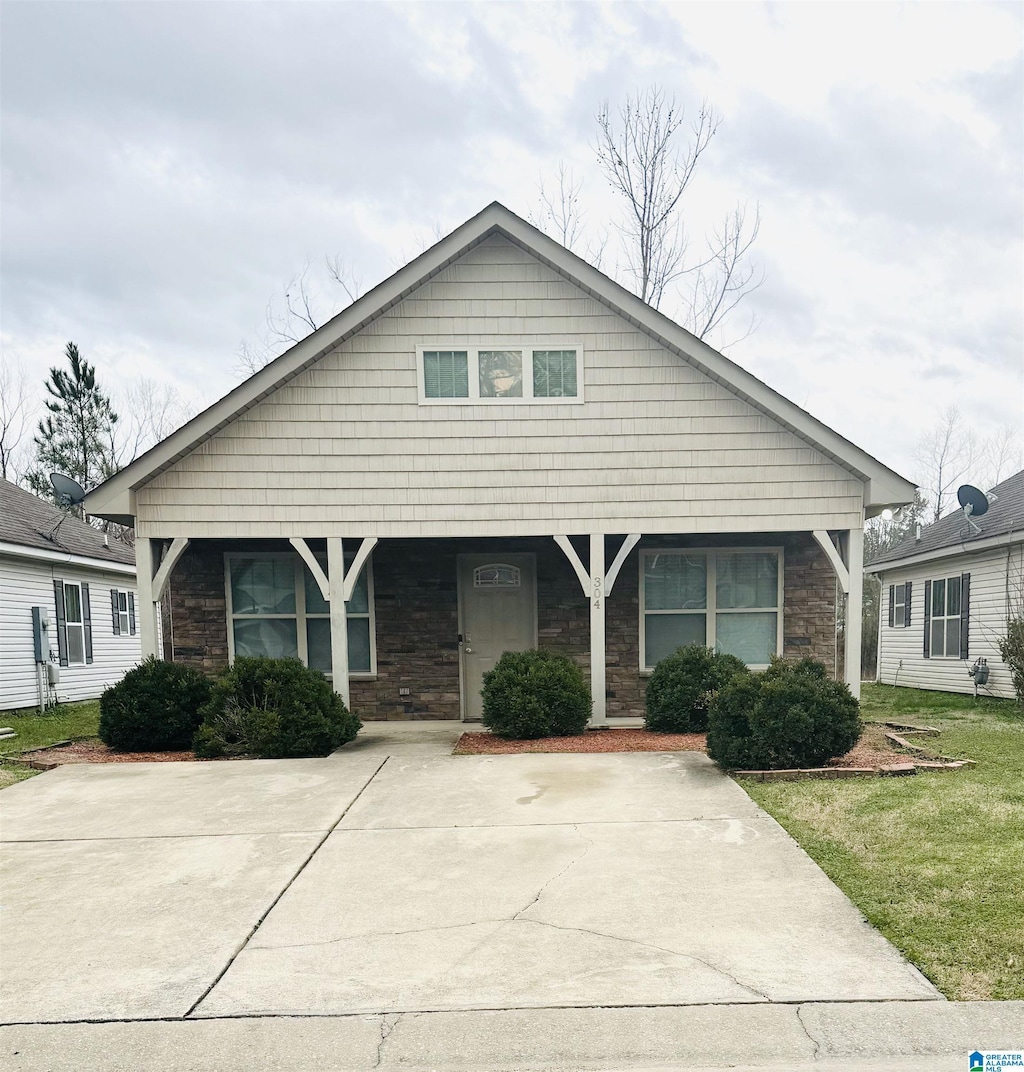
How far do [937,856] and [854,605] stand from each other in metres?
4.95

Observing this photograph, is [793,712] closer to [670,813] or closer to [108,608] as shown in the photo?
[670,813]

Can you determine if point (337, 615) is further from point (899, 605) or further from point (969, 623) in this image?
point (899, 605)

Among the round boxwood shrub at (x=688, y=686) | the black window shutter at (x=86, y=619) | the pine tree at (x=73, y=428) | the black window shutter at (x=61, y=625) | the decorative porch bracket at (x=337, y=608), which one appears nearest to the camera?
the round boxwood shrub at (x=688, y=686)

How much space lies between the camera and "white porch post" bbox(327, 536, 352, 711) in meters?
8.80

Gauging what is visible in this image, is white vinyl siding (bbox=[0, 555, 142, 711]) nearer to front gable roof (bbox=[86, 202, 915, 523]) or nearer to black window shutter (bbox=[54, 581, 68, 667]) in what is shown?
black window shutter (bbox=[54, 581, 68, 667])

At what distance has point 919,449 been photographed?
31.6 metres

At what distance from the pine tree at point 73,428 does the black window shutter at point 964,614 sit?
2568cm

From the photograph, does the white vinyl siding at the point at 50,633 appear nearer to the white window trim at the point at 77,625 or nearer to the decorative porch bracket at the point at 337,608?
the white window trim at the point at 77,625

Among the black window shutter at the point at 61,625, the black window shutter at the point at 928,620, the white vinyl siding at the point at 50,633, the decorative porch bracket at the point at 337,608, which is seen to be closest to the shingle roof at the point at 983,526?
the black window shutter at the point at 928,620

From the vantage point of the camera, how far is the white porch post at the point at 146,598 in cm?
864

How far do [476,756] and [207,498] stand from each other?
445 centimetres

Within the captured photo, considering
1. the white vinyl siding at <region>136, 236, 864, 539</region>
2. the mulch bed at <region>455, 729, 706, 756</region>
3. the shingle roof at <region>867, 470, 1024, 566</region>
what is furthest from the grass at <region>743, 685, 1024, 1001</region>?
the shingle roof at <region>867, 470, 1024, 566</region>

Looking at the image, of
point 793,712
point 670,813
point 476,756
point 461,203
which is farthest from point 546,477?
point 461,203

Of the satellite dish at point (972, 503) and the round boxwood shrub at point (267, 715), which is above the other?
the satellite dish at point (972, 503)
